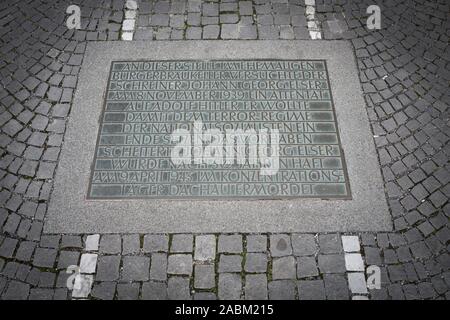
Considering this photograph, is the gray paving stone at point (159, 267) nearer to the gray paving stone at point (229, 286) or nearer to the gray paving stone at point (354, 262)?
the gray paving stone at point (229, 286)

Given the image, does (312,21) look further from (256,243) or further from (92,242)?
(92,242)

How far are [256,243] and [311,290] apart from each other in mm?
715

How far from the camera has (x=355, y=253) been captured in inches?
154

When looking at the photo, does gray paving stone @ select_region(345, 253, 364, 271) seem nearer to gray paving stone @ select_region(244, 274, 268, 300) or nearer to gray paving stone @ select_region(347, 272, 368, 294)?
gray paving stone @ select_region(347, 272, 368, 294)

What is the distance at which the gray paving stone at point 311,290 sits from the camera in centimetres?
369

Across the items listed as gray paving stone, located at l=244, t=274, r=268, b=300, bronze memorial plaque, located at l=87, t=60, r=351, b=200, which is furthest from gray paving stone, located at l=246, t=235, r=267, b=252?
bronze memorial plaque, located at l=87, t=60, r=351, b=200

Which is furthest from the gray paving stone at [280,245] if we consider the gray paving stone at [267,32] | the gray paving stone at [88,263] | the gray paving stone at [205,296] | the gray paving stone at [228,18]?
the gray paving stone at [228,18]

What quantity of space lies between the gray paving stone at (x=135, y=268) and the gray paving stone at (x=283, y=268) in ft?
4.28

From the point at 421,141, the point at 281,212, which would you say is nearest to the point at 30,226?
the point at 281,212

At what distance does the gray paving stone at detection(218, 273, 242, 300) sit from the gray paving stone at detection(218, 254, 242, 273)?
0.05 meters

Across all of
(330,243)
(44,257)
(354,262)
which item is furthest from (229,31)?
(44,257)

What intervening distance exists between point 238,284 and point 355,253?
50.2 inches
